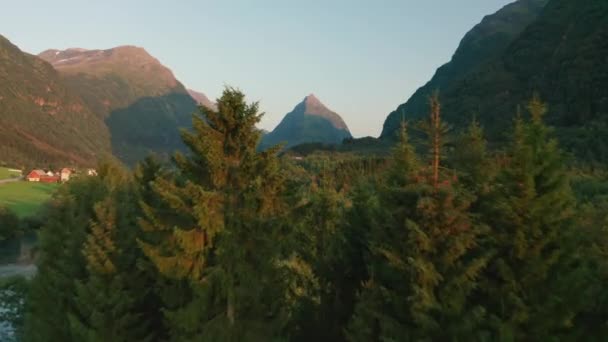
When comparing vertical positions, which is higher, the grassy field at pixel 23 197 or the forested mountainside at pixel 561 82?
the forested mountainside at pixel 561 82

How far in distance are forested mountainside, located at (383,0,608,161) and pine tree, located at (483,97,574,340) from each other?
72.9m

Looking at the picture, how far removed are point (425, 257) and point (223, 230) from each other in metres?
6.63

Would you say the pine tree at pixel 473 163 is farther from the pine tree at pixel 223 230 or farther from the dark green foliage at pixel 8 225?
the dark green foliage at pixel 8 225

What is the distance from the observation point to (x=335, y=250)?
20828 millimetres

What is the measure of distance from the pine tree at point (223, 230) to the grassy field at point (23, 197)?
69.3 m

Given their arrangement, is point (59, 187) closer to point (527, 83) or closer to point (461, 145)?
point (461, 145)

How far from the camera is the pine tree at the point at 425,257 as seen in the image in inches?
535

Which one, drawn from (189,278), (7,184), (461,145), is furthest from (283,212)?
(7,184)

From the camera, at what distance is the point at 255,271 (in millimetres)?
18062

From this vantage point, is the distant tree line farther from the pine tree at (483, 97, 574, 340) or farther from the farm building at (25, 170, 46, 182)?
the farm building at (25, 170, 46, 182)

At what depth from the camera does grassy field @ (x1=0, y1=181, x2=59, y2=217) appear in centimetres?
8551

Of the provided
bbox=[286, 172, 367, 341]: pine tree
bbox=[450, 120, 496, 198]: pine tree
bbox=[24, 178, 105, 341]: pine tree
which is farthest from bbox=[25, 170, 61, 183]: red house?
bbox=[450, 120, 496, 198]: pine tree

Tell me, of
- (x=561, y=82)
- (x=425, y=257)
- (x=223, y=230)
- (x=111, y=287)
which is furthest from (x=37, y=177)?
(x=561, y=82)

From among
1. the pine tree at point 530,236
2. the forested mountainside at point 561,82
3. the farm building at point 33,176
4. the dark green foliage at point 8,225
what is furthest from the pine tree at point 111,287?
the farm building at point 33,176
